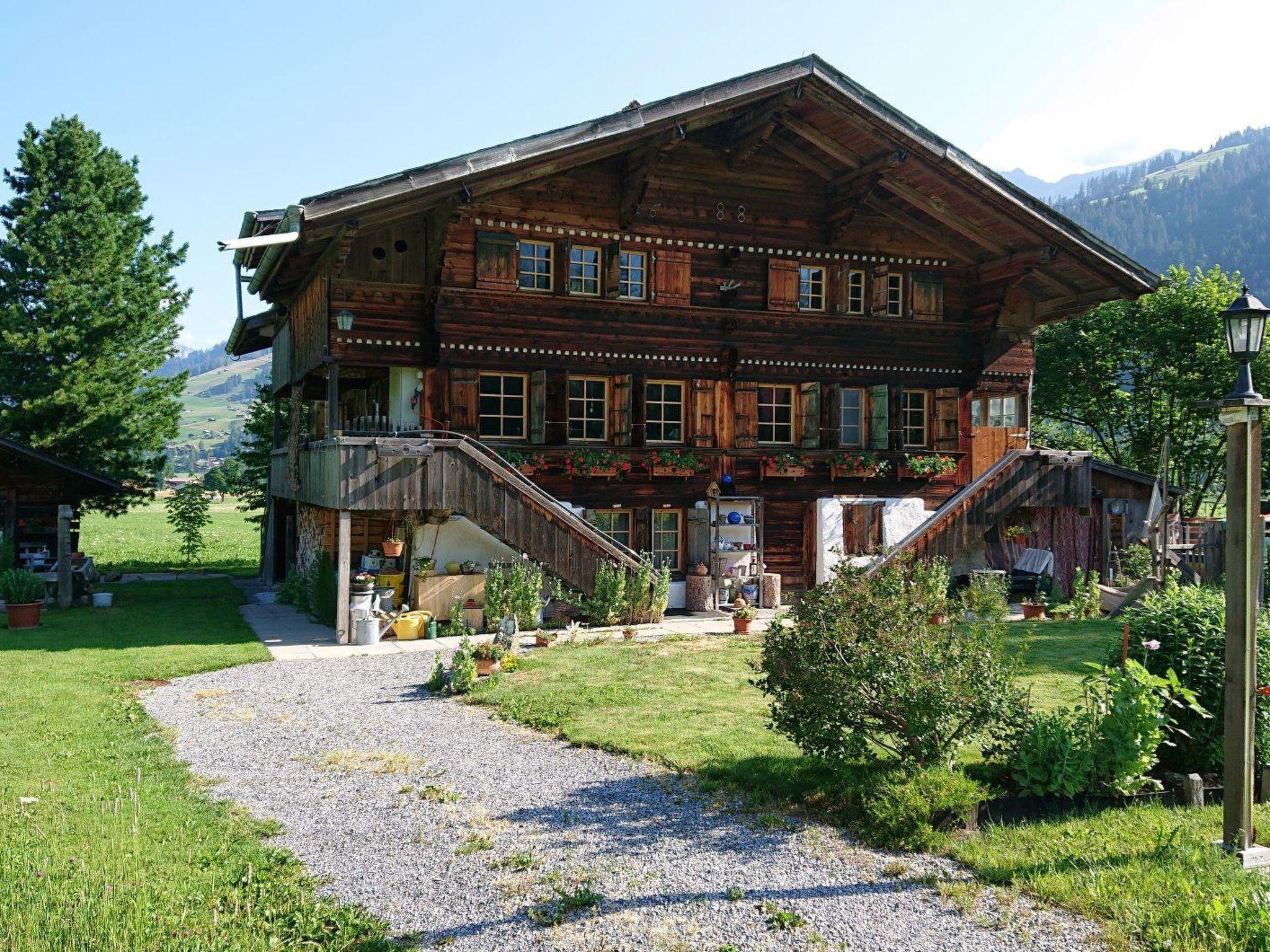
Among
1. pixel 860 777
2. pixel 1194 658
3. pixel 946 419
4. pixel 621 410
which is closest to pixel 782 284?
pixel 621 410

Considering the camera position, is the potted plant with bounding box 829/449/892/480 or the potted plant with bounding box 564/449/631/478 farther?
the potted plant with bounding box 829/449/892/480

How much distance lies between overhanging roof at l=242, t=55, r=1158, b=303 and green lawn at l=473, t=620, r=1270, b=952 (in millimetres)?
8342

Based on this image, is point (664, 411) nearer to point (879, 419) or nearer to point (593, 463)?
point (593, 463)

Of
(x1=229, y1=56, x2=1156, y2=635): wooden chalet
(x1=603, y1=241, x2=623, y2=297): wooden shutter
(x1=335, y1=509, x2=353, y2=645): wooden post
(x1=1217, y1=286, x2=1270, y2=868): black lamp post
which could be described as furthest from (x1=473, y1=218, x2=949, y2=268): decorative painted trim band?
(x1=1217, y1=286, x2=1270, y2=868): black lamp post

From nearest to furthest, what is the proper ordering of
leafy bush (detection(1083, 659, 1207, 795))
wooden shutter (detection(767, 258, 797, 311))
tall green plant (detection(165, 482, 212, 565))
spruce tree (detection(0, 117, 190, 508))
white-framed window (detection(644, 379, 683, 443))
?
leafy bush (detection(1083, 659, 1207, 795)), white-framed window (detection(644, 379, 683, 443)), wooden shutter (detection(767, 258, 797, 311)), spruce tree (detection(0, 117, 190, 508)), tall green plant (detection(165, 482, 212, 565))

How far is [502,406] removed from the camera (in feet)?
68.1

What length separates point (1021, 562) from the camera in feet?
77.0

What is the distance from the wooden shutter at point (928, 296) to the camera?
24.2 m

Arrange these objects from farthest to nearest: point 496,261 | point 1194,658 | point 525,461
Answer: point 525,461
point 496,261
point 1194,658

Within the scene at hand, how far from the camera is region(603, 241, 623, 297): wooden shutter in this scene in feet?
69.1

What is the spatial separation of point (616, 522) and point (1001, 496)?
8276mm

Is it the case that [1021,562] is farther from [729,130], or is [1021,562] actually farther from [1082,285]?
[729,130]

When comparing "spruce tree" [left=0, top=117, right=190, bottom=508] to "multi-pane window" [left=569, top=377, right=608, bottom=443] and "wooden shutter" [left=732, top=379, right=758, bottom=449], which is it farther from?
"wooden shutter" [left=732, top=379, right=758, bottom=449]

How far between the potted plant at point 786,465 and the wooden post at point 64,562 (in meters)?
14.4
